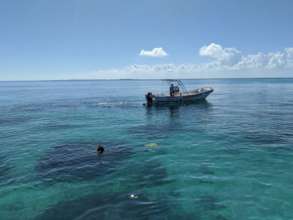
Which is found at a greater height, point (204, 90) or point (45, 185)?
point (204, 90)

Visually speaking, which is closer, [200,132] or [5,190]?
[5,190]

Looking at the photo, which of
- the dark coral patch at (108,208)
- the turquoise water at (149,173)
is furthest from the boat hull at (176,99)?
the dark coral patch at (108,208)

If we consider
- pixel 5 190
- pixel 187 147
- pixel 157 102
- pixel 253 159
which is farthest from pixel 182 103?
pixel 5 190

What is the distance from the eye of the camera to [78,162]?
A: 15.3m

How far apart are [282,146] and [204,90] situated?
2787 cm

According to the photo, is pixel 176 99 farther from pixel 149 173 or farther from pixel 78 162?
pixel 149 173

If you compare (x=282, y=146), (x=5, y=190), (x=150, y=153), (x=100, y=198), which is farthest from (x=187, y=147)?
(x=5, y=190)

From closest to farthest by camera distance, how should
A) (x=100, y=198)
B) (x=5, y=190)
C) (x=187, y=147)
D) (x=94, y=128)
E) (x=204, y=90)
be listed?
(x=100, y=198) → (x=5, y=190) → (x=187, y=147) → (x=94, y=128) → (x=204, y=90)

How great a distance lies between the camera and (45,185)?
12484 mm

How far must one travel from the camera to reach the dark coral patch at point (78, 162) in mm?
13594

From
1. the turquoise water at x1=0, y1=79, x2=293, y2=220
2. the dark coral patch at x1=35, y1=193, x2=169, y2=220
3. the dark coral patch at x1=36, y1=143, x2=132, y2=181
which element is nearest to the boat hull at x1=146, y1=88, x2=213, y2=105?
the turquoise water at x1=0, y1=79, x2=293, y2=220

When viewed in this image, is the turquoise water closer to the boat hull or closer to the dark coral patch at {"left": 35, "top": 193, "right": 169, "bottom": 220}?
the dark coral patch at {"left": 35, "top": 193, "right": 169, "bottom": 220}

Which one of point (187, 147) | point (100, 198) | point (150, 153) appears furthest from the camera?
point (187, 147)

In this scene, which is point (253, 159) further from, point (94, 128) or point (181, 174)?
point (94, 128)
